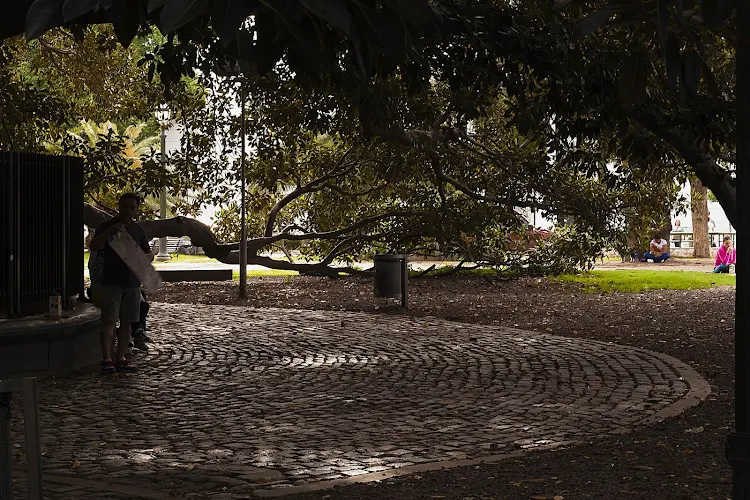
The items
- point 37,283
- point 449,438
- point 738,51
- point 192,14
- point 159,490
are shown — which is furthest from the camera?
point 37,283

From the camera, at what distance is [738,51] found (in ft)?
12.1

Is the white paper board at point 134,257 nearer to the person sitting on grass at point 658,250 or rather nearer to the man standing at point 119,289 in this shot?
the man standing at point 119,289

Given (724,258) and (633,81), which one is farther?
(724,258)

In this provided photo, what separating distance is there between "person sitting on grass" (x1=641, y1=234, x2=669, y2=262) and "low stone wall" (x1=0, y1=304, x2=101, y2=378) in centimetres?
2953

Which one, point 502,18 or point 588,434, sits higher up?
point 502,18

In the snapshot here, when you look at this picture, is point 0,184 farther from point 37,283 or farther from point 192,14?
point 192,14

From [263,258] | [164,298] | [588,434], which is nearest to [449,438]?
[588,434]

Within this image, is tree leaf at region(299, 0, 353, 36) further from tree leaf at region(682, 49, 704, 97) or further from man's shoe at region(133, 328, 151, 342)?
man's shoe at region(133, 328, 151, 342)

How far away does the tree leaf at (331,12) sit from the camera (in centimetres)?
274

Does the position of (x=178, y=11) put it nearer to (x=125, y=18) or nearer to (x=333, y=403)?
(x=125, y=18)

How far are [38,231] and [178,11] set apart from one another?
27.5ft

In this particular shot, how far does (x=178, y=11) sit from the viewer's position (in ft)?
8.60

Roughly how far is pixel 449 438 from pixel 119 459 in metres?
2.18

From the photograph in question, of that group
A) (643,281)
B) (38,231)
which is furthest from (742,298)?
(643,281)
